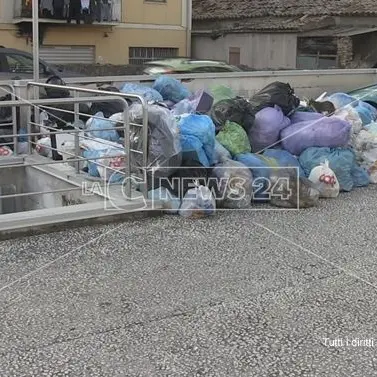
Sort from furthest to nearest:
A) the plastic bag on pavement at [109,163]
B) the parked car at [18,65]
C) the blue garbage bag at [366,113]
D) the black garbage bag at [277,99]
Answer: the parked car at [18,65]
the blue garbage bag at [366,113]
the black garbage bag at [277,99]
the plastic bag on pavement at [109,163]

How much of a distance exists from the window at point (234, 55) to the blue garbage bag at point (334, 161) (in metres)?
19.6

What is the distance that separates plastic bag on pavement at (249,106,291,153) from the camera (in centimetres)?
732

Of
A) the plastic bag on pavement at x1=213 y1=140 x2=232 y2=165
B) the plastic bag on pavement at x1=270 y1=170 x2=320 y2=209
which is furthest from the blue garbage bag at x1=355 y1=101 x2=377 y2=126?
the plastic bag on pavement at x1=213 y1=140 x2=232 y2=165

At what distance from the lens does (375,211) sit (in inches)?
255

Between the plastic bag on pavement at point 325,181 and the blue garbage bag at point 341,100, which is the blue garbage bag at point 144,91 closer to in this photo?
the plastic bag on pavement at point 325,181

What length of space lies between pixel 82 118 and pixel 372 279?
191 inches

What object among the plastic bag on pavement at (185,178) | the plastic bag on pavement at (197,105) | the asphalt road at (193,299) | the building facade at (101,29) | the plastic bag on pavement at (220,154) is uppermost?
the building facade at (101,29)

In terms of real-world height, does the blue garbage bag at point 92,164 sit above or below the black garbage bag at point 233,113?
below

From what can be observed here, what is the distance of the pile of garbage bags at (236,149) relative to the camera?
19.9ft

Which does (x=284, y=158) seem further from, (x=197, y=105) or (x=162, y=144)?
(x=162, y=144)

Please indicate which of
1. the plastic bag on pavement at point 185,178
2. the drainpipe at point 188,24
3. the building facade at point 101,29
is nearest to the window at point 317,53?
the drainpipe at point 188,24

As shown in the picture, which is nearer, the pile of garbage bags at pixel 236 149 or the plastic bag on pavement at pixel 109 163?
the pile of garbage bags at pixel 236 149

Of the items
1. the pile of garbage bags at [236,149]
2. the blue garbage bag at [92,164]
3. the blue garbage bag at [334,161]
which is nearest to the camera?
the pile of garbage bags at [236,149]

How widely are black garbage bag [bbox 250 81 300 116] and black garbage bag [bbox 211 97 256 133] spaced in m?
0.39
